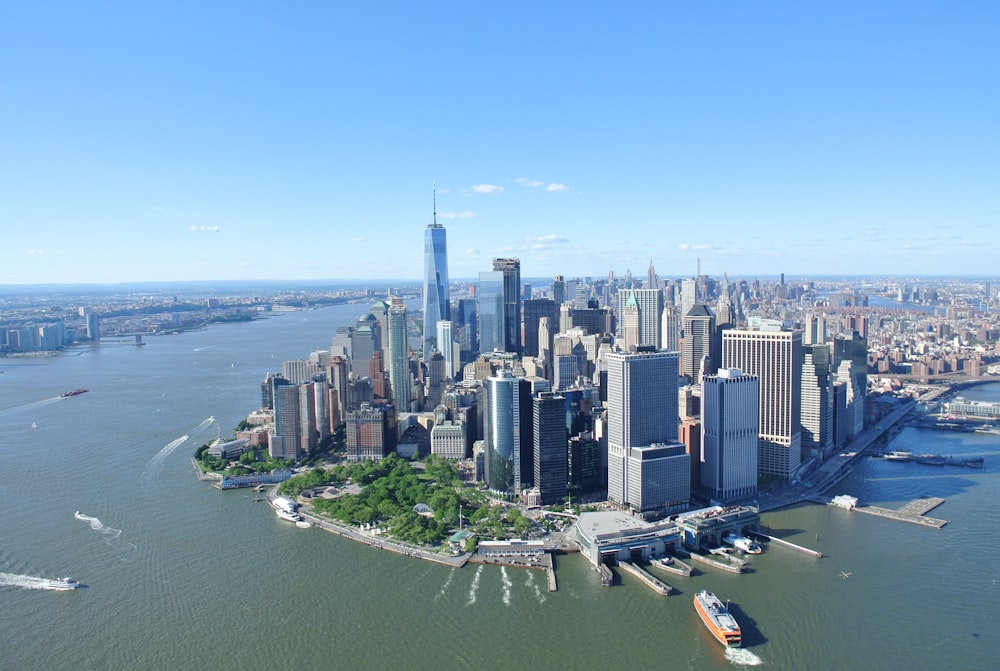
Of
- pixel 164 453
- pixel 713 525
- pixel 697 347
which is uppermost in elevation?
pixel 697 347

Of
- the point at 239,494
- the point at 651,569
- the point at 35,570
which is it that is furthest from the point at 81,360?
the point at 651,569

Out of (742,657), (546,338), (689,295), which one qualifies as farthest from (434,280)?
(742,657)

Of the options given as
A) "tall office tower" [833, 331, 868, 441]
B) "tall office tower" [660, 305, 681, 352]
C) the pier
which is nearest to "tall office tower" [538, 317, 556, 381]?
"tall office tower" [660, 305, 681, 352]

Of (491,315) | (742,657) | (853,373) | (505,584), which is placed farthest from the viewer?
(491,315)

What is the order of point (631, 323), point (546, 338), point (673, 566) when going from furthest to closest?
point (546, 338) → point (631, 323) → point (673, 566)

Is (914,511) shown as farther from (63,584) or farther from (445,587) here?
(63,584)

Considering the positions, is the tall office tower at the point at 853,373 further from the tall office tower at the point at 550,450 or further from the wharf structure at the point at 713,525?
the tall office tower at the point at 550,450

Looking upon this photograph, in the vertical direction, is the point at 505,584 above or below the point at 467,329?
below
